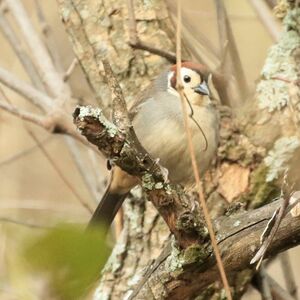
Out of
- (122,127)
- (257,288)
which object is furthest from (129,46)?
(122,127)

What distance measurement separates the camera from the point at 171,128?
2.56 metres

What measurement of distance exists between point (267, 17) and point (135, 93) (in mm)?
557

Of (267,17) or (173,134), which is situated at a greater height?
(267,17)

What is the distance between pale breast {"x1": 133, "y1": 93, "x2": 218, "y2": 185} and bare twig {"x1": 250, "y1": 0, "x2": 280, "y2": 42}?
396 millimetres

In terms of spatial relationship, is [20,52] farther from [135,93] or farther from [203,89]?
[203,89]

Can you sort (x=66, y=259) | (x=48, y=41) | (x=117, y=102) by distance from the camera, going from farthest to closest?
(x=48, y=41), (x=117, y=102), (x=66, y=259)

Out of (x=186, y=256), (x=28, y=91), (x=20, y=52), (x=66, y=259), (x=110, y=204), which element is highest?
(x=20, y=52)

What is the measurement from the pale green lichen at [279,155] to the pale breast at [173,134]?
0.19m

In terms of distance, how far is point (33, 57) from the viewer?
296 cm

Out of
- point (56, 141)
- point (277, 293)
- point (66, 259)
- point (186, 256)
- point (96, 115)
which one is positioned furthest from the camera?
→ point (56, 141)

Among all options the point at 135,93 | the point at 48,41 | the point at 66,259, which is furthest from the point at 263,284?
the point at 66,259

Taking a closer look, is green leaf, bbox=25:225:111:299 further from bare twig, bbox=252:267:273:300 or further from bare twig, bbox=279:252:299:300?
bare twig, bbox=279:252:299:300

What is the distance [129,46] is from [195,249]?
1.06 m

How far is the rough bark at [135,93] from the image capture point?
243 cm
